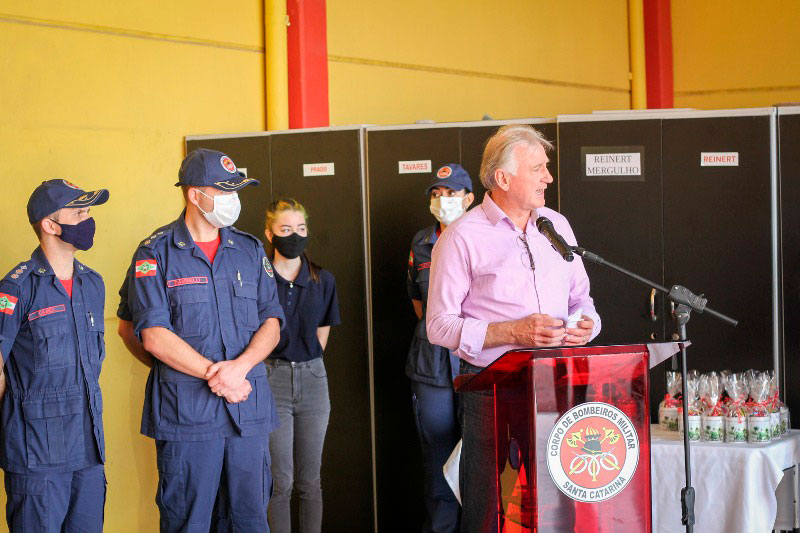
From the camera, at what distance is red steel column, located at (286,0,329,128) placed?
5473mm

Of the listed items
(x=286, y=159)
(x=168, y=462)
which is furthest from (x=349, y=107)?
(x=168, y=462)

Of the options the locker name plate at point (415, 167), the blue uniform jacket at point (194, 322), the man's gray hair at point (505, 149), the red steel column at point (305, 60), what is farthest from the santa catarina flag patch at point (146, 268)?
the red steel column at point (305, 60)

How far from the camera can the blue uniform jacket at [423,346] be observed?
425 cm

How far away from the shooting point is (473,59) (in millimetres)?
6598

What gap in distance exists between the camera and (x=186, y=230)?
3453 millimetres

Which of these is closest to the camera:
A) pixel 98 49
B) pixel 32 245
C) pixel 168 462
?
pixel 168 462

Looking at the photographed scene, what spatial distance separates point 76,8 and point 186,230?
70.2 inches

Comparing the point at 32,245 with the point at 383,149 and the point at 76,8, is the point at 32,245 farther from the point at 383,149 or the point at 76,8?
the point at 383,149

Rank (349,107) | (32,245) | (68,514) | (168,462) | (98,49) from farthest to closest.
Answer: (349,107) → (98,49) → (32,245) → (68,514) → (168,462)

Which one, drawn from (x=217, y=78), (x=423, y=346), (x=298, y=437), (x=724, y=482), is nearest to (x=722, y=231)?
(x=724, y=482)

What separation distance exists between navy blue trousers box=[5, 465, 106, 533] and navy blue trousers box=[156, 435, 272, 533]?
0.36m

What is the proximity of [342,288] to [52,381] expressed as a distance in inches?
67.2

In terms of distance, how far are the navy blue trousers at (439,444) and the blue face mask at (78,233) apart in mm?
1601

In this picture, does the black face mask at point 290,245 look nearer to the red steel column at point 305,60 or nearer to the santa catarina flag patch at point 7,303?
the santa catarina flag patch at point 7,303
